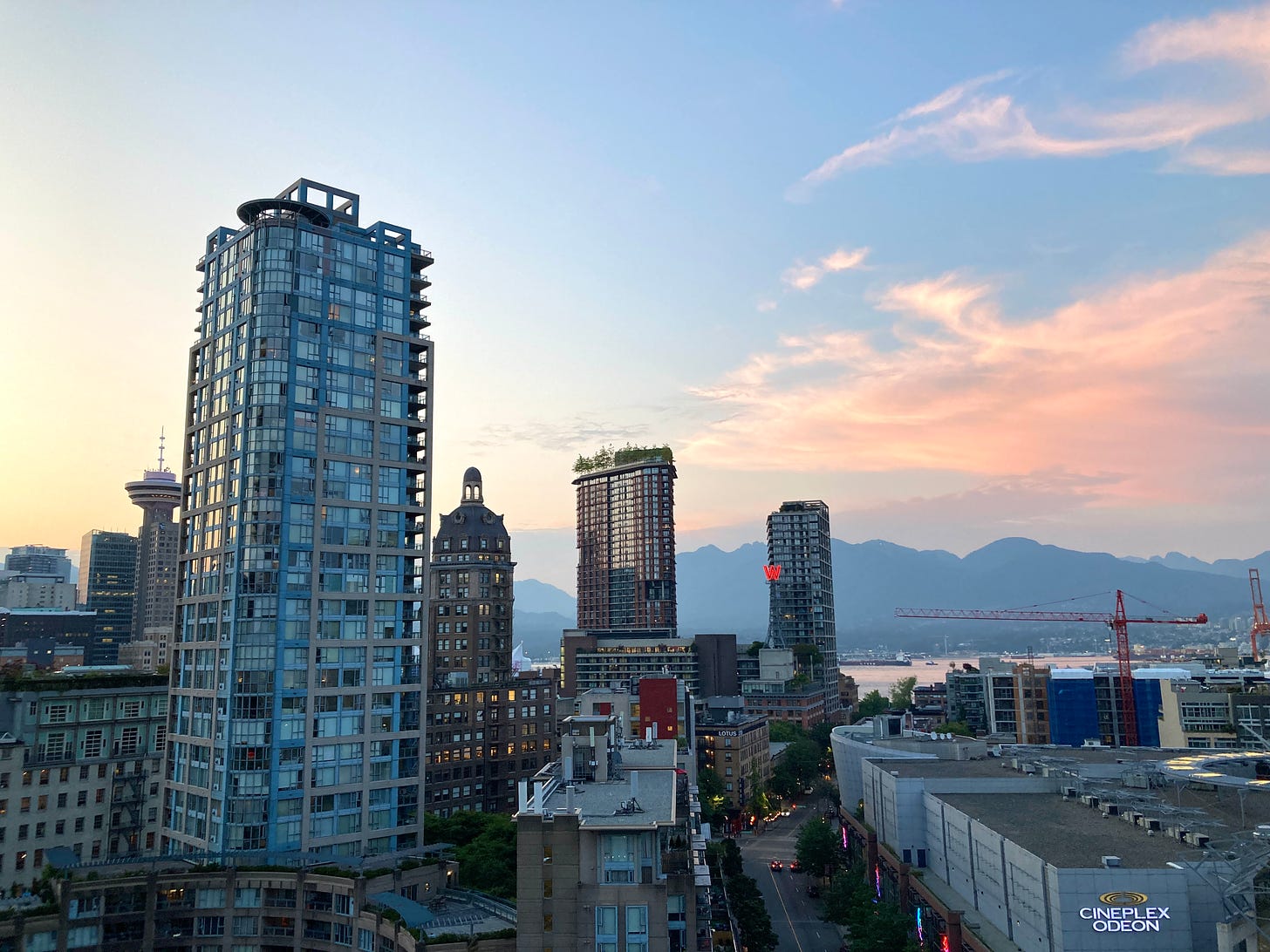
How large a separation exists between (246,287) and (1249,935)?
4408 inches

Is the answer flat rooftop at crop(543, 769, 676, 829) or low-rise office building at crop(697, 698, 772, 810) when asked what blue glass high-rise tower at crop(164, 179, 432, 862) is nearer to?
flat rooftop at crop(543, 769, 676, 829)

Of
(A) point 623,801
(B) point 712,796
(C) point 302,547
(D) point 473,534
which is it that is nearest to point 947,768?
(B) point 712,796

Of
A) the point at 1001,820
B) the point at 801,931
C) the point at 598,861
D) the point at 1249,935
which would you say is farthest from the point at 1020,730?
the point at 598,861

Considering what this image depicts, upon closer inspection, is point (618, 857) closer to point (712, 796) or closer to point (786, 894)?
point (786, 894)

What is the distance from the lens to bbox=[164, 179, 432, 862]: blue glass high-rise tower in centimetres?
9644

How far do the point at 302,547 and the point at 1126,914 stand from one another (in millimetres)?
85581

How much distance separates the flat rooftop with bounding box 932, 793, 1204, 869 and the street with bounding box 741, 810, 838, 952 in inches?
977

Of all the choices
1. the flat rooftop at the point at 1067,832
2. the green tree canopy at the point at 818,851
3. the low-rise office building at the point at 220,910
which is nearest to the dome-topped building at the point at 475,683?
the green tree canopy at the point at 818,851

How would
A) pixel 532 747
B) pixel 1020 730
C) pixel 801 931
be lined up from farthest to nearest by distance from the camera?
1. pixel 1020 730
2. pixel 532 747
3. pixel 801 931

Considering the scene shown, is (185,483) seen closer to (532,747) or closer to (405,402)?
(405,402)

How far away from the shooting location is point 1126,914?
6062 centimetres

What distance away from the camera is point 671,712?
146 m

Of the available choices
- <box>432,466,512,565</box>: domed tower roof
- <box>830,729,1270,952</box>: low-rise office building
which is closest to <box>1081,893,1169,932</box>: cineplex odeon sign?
<box>830,729,1270,952</box>: low-rise office building

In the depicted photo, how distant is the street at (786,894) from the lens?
105 m
